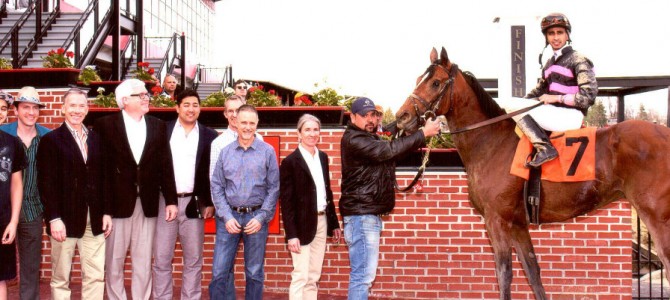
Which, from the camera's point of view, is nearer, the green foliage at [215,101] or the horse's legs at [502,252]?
the horse's legs at [502,252]

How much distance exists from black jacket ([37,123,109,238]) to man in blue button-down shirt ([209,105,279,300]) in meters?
0.96

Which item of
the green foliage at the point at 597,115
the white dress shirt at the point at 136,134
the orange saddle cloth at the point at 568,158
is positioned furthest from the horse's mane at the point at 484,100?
the green foliage at the point at 597,115

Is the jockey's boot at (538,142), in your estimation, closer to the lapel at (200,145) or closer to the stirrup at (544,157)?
the stirrup at (544,157)

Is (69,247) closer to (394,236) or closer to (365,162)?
(365,162)

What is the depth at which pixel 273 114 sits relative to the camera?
7035mm

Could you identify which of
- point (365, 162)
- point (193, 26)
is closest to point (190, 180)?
point (365, 162)

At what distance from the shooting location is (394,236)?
6.97 metres

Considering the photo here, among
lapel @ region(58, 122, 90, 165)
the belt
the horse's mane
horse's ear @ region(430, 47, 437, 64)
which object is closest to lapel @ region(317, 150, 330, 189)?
the belt

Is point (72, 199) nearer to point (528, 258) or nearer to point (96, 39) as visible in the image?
point (528, 258)

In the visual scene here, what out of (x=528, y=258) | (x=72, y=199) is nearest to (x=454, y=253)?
(x=528, y=258)

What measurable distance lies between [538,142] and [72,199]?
3.70 m

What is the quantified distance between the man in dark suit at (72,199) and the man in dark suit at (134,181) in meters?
0.11

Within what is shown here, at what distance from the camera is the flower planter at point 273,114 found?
6.94m

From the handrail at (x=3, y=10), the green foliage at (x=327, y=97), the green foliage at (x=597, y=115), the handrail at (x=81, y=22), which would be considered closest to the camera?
the green foliage at (x=327, y=97)
